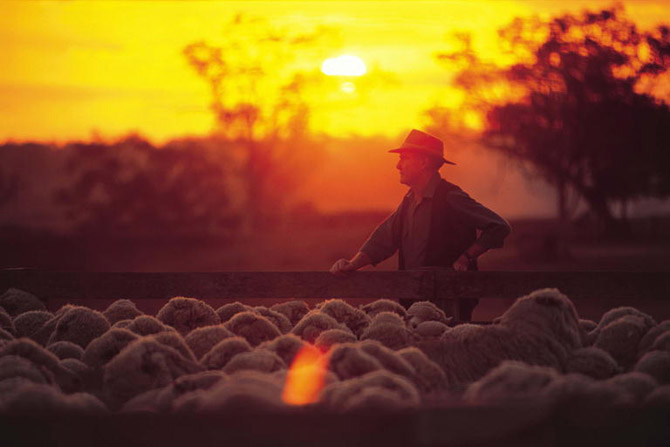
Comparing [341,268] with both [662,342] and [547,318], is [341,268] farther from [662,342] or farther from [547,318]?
[662,342]

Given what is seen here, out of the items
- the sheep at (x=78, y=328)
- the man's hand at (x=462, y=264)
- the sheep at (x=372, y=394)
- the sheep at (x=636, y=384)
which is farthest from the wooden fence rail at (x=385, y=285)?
the sheep at (x=372, y=394)

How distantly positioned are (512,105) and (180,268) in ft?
41.9

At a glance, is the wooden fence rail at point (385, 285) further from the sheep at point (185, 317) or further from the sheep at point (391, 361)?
the sheep at point (391, 361)

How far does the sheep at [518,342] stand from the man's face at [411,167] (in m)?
2.72

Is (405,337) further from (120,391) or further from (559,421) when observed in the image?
(559,421)

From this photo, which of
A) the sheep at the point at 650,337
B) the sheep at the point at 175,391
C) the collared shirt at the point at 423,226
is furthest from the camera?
the collared shirt at the point at 423,226

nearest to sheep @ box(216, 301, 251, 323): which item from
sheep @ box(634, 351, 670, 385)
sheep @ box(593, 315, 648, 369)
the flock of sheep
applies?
the flock of sheep

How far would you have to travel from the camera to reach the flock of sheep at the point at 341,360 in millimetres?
3453

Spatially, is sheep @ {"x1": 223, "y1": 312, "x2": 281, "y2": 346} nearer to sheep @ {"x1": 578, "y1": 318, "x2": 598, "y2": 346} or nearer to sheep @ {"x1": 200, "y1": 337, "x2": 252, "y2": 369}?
sheep @ {"x1": 200, "y1": 337, "x2": 252, "y2": 369}

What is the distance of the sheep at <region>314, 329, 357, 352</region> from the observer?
4.90 m

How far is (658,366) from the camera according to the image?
14.4 ft

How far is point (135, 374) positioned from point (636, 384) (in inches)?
73.9

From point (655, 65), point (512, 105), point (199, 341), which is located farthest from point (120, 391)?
point (512, 105)

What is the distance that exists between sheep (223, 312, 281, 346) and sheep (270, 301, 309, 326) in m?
1.14
